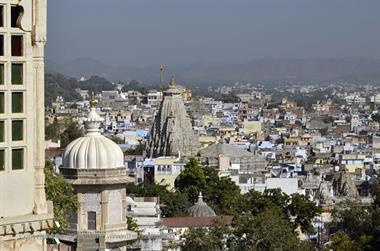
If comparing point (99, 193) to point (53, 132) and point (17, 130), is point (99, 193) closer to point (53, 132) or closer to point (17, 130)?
point (17, 130)

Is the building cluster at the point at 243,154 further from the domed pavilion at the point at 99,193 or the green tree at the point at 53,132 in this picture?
the domed pavilion at the point at 99,193

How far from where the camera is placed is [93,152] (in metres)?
22.1

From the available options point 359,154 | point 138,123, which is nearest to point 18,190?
point 359,154

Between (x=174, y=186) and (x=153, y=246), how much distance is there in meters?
28.2

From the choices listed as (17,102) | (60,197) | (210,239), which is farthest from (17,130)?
(210,239)

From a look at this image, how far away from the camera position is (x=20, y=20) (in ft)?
31.6

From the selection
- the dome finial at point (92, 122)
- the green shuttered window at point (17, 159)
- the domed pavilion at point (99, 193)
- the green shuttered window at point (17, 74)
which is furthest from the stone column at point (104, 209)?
the green shuttered window at point (17, 74)

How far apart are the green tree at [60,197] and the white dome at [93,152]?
64 centimetres

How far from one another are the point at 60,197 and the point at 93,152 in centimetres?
249

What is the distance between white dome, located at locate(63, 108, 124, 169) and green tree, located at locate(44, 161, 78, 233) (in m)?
0.64

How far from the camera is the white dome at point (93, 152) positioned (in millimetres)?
21922

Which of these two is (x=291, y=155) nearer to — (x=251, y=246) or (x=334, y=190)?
(x=334, y=190)

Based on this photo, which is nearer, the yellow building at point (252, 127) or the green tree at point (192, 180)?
the green tree at point (192, 180)

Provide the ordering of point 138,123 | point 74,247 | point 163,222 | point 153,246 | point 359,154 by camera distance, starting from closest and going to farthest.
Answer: point 74,247 → point 153,246 → point 163,222 → point 359,154 → point 138,123
